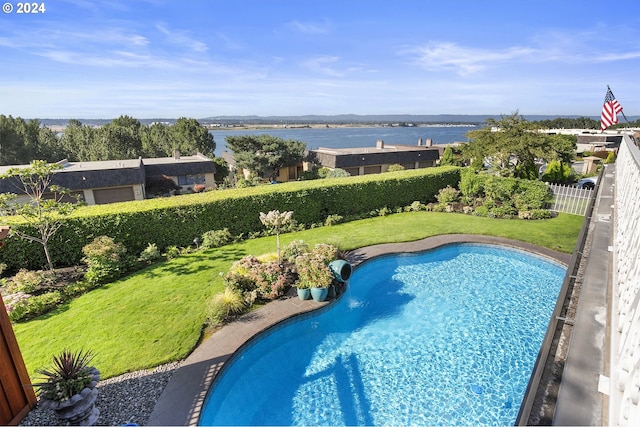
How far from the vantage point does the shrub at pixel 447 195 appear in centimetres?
2312

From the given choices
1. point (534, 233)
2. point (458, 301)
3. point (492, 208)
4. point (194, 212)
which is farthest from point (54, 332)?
point (492, 208)

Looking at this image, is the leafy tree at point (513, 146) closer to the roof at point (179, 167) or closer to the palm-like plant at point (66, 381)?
the roof at point (179, 167)

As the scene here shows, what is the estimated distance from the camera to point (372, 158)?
3512 cm

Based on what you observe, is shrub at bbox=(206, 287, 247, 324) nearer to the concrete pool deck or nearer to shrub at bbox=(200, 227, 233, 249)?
the concrete pool deck

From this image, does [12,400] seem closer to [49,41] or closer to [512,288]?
[49,41]

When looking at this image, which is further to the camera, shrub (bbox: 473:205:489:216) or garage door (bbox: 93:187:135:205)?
garage door (bbox: 93:187:135:205)

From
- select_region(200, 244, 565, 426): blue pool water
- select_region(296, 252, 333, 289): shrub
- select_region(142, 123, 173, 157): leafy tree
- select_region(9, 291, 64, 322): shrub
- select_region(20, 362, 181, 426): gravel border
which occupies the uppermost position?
select_region(142, 123, 173, 157): leafy tree

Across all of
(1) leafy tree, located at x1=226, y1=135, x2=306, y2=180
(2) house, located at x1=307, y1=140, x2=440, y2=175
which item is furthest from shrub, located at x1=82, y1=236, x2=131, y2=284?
(2) house, located at x1=307, y1=140, x2=440, y2=175

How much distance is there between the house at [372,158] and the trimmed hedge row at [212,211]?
1078 cm

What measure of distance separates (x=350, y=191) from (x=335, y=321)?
11396mm

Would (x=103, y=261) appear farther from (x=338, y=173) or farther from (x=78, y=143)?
(x=78, y=143)

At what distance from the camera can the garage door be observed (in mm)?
26391

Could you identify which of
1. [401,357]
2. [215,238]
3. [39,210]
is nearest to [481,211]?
[401,357]

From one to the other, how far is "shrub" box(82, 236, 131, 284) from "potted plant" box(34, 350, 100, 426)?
6.62m
